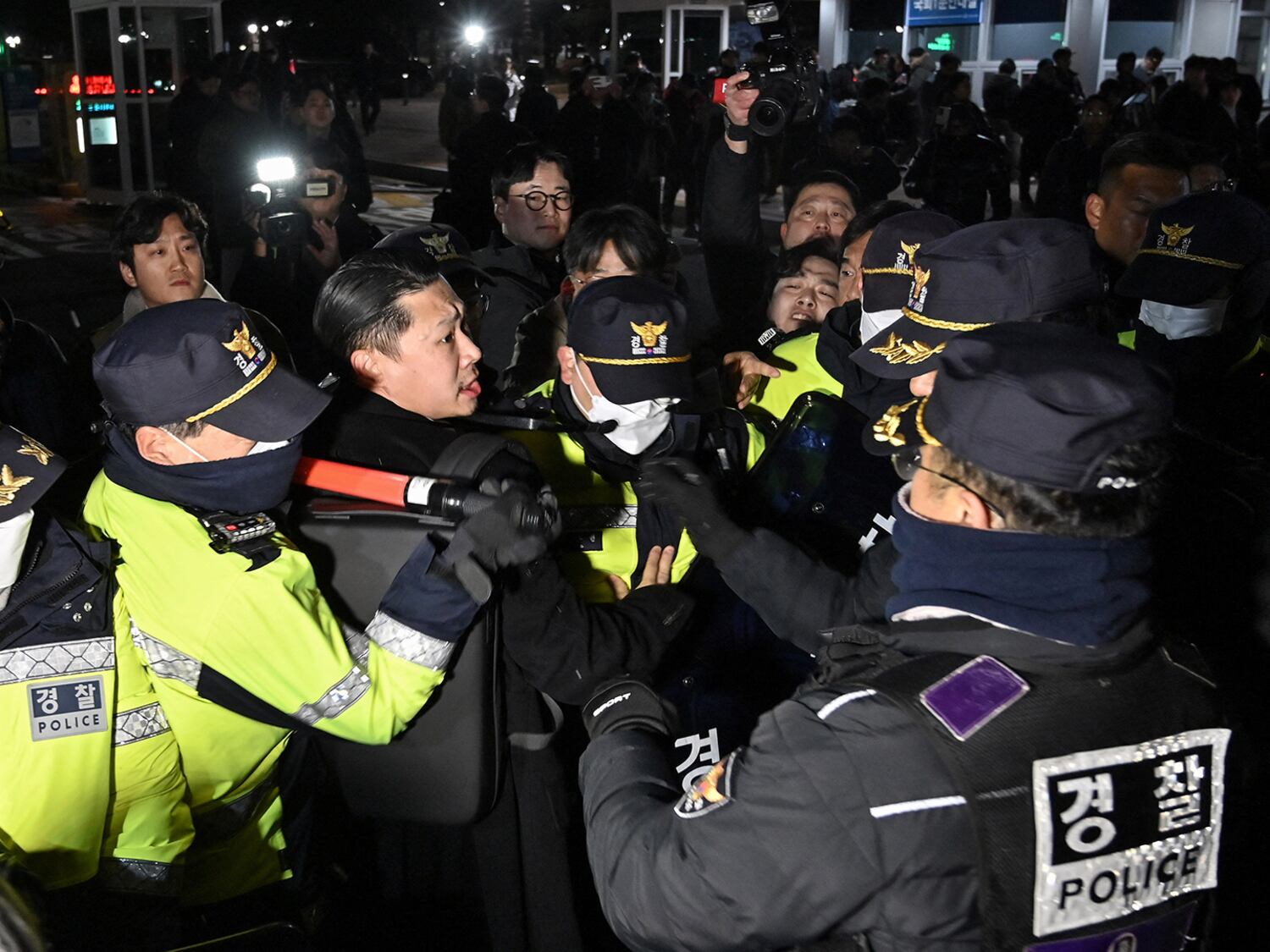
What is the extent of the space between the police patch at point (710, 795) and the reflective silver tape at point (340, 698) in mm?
682

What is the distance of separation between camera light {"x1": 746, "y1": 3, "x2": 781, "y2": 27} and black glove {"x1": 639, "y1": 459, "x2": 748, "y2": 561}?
3808 millimetres

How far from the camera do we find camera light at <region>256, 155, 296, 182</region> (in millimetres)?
5566

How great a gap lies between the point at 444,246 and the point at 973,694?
10.8 feet

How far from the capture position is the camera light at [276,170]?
18.3 ft

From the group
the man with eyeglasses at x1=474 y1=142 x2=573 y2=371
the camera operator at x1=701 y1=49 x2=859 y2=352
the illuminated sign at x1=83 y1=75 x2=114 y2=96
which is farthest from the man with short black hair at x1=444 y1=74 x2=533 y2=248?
the illuminated sign at x1=83 y1=75 x2=114 y2=96

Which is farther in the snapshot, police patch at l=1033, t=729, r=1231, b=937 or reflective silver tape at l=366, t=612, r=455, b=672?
reflective silver tape at l=366, t=612, r=455, b=672

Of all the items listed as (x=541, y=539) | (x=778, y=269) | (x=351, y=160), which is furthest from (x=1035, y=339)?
(x=351, y=160)

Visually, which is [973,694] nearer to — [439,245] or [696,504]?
[696,504]

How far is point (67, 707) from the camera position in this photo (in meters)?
2.01

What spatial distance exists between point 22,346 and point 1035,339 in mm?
3222

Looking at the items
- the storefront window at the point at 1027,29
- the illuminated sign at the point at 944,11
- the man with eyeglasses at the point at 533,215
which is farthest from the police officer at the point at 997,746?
the illuminated sign at the point at 944,11

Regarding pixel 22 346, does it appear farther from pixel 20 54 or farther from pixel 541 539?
pixel 20 54

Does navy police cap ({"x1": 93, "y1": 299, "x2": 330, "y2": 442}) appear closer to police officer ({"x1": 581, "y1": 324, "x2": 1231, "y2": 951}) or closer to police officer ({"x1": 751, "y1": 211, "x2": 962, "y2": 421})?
police officer ({"x1": 581, "y1": 324, "x2": 1231, "y2": 951})

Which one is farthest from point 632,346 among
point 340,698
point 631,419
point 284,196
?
point 284,196
